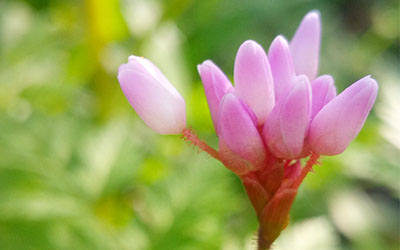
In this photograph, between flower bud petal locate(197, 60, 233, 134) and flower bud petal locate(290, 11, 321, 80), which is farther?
flower bud petal locate(290, 11, 321, 80)

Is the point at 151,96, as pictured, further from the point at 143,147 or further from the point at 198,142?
the point at 143,147

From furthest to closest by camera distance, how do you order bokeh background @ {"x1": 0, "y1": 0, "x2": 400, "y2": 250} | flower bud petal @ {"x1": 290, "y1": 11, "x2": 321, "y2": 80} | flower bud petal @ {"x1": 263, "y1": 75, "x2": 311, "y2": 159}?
bokeh background @ {"x1": 0, "y1": 0, "x2": 400, "y2": 250} < flower bud petal @ {"x1": 290, "y1": 11, "x2": 321, "y2": 80} < flower bud petal @ {"x1": 263, "y1": 75, "x2": 311, "y2": 159}

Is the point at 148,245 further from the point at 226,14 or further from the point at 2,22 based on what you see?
the point at 226,14

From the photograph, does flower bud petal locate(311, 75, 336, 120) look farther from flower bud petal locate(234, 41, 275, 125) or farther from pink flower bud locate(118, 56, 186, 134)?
pink flower bud locate(118, 56, 186, 134)

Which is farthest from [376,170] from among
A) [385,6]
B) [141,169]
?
[385,6]

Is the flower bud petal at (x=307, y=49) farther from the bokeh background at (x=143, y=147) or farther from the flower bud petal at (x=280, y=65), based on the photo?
the bokeh background at (x=143, y=147)

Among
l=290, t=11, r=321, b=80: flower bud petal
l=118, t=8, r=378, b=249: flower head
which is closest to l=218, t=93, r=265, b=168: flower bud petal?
l=118, t=8, r=378, b=249: flower head
